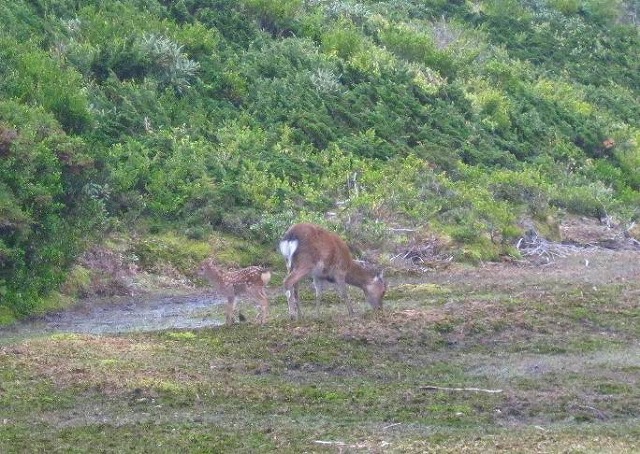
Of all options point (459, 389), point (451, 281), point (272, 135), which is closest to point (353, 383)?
point (459, 389)

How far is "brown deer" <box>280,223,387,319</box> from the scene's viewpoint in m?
19.0

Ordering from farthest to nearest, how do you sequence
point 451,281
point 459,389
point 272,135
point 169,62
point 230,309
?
point 169,62, point 272,135, point 451,281, point 230,309, point 459,389

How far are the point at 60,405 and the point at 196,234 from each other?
12.8 meters

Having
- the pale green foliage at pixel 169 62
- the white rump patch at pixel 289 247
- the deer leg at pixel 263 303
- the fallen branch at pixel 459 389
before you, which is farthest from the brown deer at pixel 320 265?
the pale green foliage at pixel 169 62

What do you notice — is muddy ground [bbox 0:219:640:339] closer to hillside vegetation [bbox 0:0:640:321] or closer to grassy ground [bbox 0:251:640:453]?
hillside vegetation [bbox 0:0:640:321]

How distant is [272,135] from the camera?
3089 centimetres

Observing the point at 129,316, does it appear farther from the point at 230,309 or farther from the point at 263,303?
the point at 263,303

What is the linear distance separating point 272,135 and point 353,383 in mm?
16947

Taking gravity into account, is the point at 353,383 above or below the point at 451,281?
below

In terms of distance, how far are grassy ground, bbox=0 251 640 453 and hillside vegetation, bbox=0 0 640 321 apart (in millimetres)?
5208

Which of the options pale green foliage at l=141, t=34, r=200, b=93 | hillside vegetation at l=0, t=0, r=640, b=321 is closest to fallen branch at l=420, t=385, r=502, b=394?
hillside vegetation at l=0, t=0, r=640, b=321

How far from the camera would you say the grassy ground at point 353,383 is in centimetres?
1164

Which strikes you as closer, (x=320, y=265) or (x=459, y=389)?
(x=459, y=389)

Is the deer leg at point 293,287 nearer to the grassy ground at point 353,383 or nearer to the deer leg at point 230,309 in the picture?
the grassy ground at point 353,383
